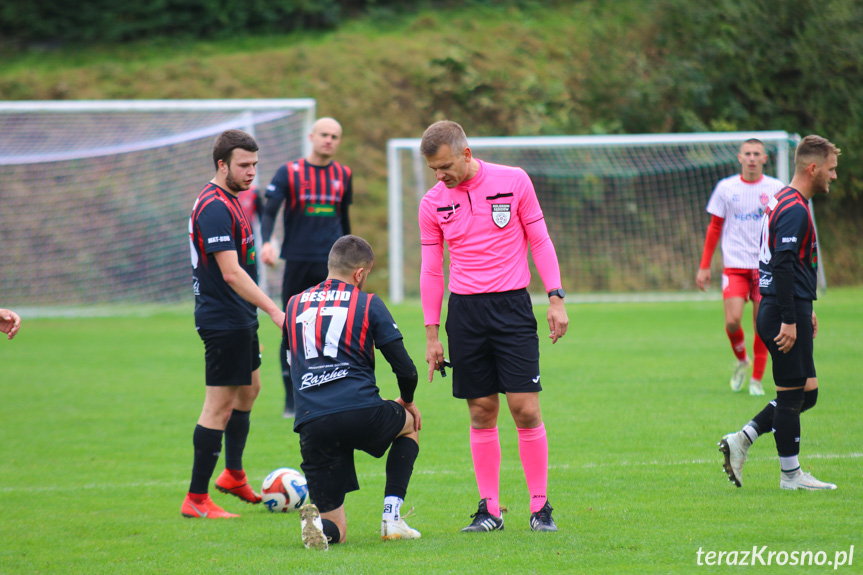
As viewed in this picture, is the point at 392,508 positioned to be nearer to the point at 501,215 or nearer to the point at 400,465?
the point at 400,465

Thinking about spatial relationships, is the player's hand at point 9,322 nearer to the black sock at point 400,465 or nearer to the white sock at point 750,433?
the black sock at point 400,465

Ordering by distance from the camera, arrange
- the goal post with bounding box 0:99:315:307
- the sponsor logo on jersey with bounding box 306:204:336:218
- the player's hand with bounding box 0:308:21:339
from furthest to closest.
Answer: the goal post with bounding box 0:99:315:307, the sponsor logo on jersey with bounding box 306:204:336:218, the player's hand with bounding box 0:308:21:339

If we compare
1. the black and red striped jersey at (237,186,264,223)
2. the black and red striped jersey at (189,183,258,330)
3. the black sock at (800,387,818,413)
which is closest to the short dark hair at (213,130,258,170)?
the black and red striped jersey at (189,183,258,330)

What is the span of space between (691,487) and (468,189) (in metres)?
2.24

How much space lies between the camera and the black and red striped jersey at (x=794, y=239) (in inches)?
192

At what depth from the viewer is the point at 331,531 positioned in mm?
4383

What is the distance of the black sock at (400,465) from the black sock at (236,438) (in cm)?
137

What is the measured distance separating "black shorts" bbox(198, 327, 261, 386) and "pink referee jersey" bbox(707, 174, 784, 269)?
15.8 ft

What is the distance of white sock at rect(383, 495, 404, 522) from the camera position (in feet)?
14.5

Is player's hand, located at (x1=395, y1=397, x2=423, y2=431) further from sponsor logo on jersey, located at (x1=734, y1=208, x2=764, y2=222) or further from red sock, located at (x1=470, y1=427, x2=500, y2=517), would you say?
sponsor logo on jersey, located at (x1=734, y1=208, x2=764, y2=222)

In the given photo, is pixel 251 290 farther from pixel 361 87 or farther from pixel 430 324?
pixel 361 87

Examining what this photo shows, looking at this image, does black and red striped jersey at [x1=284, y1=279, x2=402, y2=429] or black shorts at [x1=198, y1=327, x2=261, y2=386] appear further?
black shorts at [x1=198, y1=327, x2=261, y2=386]

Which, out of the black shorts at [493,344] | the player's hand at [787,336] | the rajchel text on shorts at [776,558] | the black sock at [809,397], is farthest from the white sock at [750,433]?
the black shorts at [493,344]

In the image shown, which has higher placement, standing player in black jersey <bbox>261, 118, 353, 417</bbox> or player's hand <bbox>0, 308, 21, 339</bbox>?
standing player in black jersey <bbox>261, 118, 353, 417</bbox>
